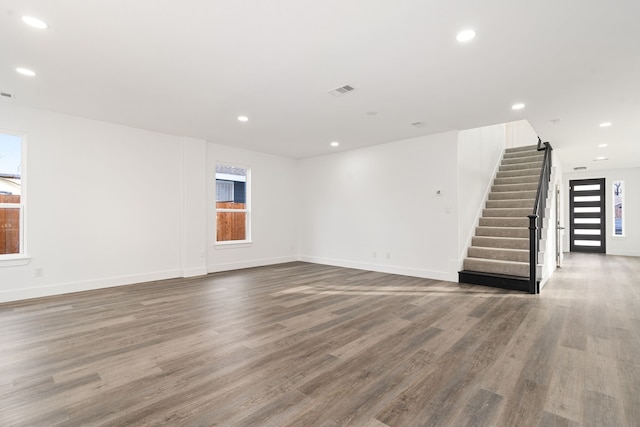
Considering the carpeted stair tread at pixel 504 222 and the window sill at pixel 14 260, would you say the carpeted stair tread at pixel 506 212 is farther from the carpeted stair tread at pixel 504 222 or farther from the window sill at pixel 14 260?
the window sill at pixel 14 260

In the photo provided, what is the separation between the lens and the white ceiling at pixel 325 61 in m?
2.29

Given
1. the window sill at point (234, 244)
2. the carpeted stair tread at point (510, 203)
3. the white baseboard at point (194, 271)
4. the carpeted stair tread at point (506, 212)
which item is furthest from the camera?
the window sill at point (234, 244)

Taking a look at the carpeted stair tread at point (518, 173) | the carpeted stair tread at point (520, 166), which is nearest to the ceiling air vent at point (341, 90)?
the carpeted stair tread at point (518, 173)

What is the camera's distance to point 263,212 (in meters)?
7.38

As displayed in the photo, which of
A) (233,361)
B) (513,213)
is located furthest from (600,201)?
(233,361)

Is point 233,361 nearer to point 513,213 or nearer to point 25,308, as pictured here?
point 25,308

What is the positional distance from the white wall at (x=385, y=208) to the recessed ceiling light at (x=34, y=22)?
5340 mm

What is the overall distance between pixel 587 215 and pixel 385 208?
804 centimetres

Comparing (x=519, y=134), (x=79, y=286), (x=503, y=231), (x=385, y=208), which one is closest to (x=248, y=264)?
(x=79, y=286)

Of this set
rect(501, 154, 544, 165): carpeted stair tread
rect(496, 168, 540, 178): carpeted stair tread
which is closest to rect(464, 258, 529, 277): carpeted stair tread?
rect(496, 168, 540, 178): carpeted stair tread

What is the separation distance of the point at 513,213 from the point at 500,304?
2857 millimetres

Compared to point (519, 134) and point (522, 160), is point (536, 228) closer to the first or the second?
point (522, 160)

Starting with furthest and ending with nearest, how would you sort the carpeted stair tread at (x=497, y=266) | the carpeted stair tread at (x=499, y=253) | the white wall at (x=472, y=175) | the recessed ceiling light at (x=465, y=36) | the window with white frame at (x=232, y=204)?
the window with white frame at (x=232, y=204) → the white wall at (x=472, y=175) → the carpeted stair tread at (x=499, y=253) → the carpeted stair tread at (x=497, y=266) → the recessed ceiling light at (x=465, y=36)

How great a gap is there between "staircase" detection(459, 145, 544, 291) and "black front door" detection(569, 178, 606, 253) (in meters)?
3.92
